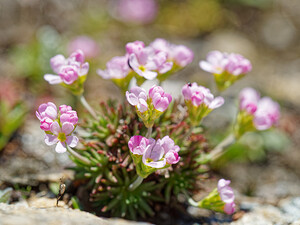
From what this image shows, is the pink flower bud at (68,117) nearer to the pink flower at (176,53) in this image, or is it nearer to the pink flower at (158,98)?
the pink flower at (158,98)

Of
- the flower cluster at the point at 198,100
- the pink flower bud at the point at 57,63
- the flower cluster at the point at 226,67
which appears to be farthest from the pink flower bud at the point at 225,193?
the pink flower bud at the point at 57,63

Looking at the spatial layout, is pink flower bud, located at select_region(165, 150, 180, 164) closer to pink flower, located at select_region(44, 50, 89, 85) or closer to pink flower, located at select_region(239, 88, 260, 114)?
pink flower, located at select_region(44, 50, 89, 85)

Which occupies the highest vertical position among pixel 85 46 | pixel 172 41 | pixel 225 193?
pixel 225 193

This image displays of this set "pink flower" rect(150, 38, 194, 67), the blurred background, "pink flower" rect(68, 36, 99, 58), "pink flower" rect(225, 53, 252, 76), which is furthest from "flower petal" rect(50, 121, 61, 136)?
"pink flower" rect(68, 36, 99, 58)

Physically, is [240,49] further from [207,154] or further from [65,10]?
[207,154]

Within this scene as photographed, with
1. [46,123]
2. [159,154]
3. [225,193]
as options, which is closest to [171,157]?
[159,154]

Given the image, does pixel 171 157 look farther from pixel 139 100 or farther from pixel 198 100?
pixel 198 100

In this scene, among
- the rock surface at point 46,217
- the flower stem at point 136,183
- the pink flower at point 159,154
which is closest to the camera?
the rock surface at point 46,217
